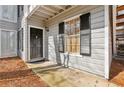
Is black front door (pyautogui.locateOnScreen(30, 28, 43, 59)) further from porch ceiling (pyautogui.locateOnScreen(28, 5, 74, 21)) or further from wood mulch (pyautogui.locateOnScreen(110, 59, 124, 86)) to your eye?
wood mulch (pyautogui.locateOnScreen(110, 59, 124, 86))

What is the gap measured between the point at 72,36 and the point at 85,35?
31.2 inches

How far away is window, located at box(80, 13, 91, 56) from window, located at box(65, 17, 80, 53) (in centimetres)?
25

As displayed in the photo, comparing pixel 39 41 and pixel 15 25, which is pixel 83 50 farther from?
pixel 15 25

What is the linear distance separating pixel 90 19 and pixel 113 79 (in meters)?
1.76

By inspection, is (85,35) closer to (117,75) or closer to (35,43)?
(117,75)

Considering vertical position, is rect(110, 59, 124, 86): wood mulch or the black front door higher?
the black front door

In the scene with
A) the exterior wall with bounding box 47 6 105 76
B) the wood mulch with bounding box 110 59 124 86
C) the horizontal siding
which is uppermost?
the horizontal siding

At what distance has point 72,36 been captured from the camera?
450 cm

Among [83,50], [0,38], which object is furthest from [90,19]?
[0,38]

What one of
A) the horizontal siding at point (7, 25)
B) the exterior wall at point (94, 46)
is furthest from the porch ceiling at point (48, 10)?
the horizontal siding at point (7, 25)

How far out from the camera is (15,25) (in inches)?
327

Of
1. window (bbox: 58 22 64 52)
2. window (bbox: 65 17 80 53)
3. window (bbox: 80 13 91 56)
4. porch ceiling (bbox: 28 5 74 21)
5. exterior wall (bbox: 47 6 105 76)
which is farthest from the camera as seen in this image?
window (bbox: 58 22 64 52)

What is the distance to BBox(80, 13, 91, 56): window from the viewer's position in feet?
12.0

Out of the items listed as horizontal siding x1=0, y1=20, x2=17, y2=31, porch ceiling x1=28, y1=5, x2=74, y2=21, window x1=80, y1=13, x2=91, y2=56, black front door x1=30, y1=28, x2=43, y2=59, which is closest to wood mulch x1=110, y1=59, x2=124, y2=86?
window x1=80, y1=13, x2=91, y2=56
